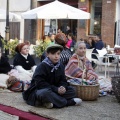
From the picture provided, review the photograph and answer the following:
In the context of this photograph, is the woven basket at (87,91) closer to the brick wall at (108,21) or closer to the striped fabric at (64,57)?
the striped fabric at (64,57)

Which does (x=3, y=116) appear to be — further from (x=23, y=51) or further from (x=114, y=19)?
(x=114, y=19)

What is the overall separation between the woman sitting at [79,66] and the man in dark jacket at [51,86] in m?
0.86

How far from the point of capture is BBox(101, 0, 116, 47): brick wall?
18984 mm

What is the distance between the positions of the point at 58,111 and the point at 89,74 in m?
1.56

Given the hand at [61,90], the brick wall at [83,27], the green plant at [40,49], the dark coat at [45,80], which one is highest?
the brick wall at [83,27]

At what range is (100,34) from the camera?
20.0 meters

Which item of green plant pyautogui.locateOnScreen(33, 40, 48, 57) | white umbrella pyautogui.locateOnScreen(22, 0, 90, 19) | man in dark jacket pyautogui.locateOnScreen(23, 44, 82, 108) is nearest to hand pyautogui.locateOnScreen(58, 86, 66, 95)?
man in dark jacket pyautogui.locateOnScreen(23, 44, 82, 108)

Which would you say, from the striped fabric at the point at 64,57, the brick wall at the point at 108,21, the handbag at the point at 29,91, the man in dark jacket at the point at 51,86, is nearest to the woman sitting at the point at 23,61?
the striped fabric at the point at 64,57

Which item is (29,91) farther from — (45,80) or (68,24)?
(68,24)

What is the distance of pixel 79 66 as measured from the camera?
23.8 feet

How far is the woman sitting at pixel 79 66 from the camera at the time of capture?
7.13 meters

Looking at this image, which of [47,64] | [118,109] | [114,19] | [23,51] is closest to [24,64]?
[23,51]

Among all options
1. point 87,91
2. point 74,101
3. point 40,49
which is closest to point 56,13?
point 40,49

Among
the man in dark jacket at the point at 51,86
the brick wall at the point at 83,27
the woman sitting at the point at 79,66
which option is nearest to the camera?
the man in dark jacket at the point at 51,86
